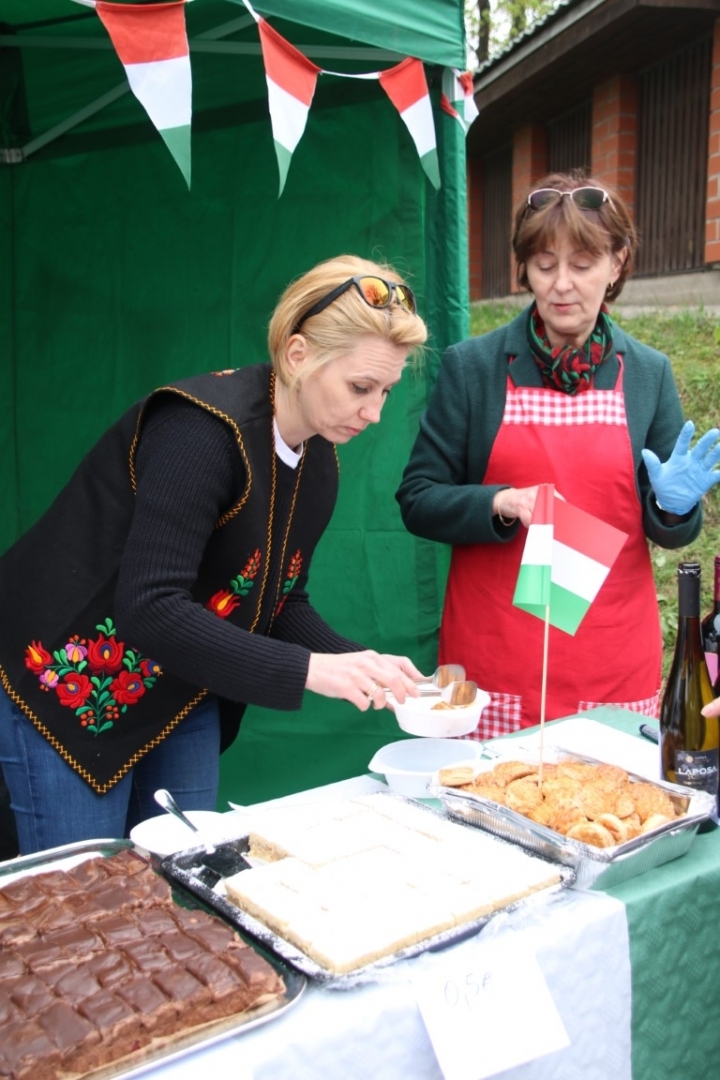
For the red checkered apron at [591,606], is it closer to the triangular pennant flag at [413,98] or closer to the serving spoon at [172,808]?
the triangular pennant flag at [413,98]

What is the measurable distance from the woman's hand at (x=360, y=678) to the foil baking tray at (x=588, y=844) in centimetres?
16

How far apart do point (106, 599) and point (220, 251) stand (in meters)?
1.98

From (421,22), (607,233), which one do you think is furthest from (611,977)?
(421,22)

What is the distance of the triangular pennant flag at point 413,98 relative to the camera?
2514 millimetres

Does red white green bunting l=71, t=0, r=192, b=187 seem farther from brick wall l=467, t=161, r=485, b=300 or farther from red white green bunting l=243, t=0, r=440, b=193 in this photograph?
brick wall l=467, t=161, r=485, b=300

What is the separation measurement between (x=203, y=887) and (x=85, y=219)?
2916mm

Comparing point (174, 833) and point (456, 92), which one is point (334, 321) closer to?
point (174, 833)

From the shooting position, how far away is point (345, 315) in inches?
65.3

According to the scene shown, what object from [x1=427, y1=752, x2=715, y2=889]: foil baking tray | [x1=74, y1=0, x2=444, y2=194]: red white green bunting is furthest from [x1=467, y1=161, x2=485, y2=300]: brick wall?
Result: [x1=427, y1=752, x2=715, y2=889]: foil baking tray

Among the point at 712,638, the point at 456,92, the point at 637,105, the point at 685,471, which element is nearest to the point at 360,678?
the point at 712,638

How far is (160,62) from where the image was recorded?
2.10 m

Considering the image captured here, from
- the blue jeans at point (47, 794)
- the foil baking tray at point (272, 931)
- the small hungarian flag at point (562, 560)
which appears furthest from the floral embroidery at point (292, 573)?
the foil baking tray at point (272, 931)

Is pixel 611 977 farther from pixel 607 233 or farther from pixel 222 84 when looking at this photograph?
pixel 222 84

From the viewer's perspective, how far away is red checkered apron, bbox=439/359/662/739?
2348 mm
